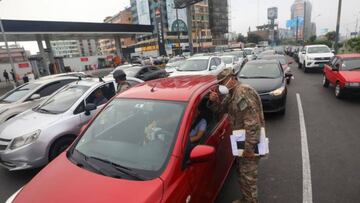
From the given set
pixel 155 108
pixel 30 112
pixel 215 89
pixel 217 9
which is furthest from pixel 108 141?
pixel 217 9

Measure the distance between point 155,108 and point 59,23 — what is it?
30.2m

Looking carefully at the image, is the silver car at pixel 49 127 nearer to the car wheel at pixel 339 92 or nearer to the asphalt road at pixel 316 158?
the asphalt road at pixel 316 158

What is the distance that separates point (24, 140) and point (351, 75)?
952cm

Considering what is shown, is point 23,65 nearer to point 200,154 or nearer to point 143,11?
point 200,154

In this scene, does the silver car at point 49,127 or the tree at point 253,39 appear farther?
the tree at point 253,39

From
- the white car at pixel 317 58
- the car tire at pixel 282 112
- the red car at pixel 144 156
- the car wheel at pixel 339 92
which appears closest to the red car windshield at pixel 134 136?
the red car at pixel 144 156

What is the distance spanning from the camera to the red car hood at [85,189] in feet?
6.75

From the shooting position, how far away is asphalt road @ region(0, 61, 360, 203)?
3.66 metres

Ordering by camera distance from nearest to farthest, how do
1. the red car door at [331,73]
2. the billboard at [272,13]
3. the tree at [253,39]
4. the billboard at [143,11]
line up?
1. the red car door at [331,73]
2. the billboard at [143,11]
3. the billboard at [272,13]
4. the tree at [253,39]

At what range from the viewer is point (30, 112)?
215 inches

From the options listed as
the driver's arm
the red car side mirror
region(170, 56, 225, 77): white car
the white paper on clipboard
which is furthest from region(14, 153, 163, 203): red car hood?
region(170, 56, 225, 77): white car

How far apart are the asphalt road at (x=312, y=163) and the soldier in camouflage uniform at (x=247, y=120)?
579mm

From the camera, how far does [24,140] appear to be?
4.42 meters

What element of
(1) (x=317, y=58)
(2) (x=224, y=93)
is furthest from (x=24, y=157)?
(1) (x=317, y=58)
